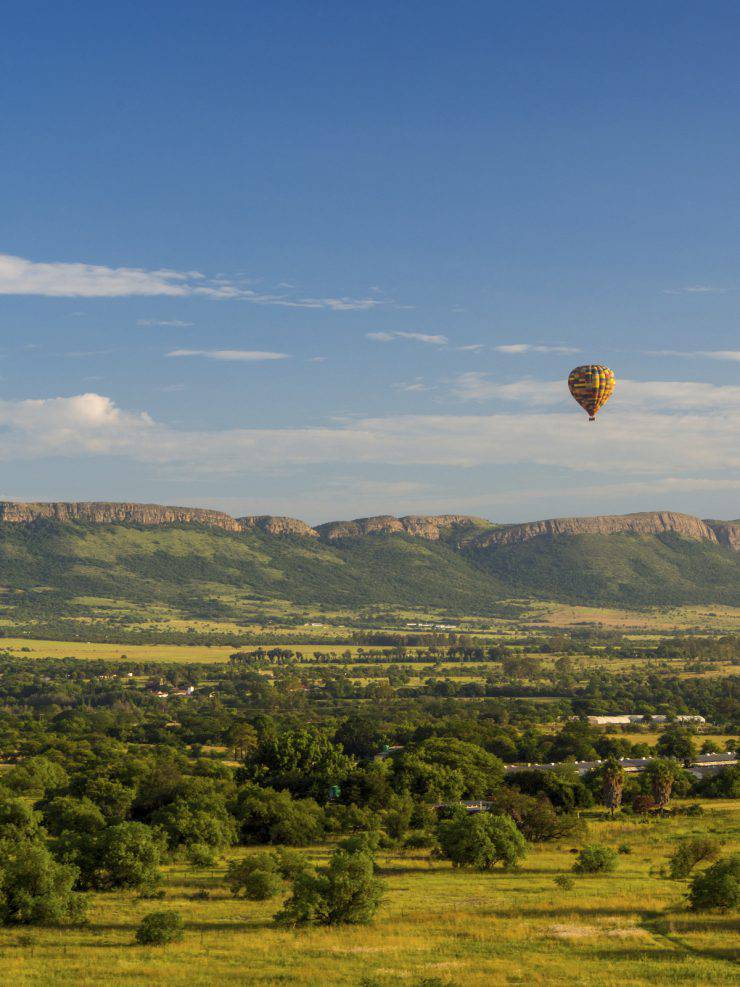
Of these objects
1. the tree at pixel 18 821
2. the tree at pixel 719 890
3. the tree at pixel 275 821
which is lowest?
the tree at pixel 275 821

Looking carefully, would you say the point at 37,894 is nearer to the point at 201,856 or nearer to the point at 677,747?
the point at 201,856

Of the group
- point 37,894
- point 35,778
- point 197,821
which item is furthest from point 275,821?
point 35,778

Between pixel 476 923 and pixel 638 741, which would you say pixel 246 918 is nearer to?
pixel 476 923

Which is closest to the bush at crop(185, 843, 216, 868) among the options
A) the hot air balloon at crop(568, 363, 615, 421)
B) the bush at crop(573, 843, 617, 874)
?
the bush at crop(573, 843, 617, 874)

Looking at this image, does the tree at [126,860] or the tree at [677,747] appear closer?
the tree at [126,860]

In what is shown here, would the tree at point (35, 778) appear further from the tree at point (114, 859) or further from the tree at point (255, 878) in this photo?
the tree at point (255, 878)

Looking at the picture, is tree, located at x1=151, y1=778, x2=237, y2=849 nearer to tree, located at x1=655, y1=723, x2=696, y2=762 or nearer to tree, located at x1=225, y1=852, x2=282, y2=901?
tree, located at x1=225, y1=852, x2=282, y2=901

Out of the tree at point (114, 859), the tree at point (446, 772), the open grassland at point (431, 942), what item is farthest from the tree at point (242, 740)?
the open grassland at point (431, 942)

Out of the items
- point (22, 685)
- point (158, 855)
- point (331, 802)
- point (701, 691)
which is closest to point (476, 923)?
point (158, 855)
